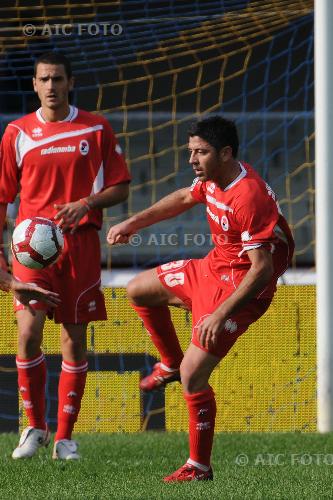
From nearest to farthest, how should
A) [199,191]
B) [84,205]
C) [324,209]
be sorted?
[199,191]
[84,205]
[324,209]

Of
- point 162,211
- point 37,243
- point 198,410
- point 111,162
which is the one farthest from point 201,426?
point 111,162

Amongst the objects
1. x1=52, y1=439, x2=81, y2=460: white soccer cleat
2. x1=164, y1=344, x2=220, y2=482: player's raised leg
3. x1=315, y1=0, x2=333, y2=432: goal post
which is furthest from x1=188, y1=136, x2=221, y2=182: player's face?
x1=315, y1=0, x2=333, y2=432: goal post

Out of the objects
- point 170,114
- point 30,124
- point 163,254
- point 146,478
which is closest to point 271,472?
point 146,478

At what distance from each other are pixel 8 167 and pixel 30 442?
141 centimetres

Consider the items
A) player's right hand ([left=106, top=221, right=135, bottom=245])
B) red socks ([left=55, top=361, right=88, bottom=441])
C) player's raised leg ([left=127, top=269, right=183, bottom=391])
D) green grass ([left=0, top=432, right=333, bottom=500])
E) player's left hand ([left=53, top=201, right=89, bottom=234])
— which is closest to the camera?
green grass ([left=0, top=432, right=333, bottom=500])

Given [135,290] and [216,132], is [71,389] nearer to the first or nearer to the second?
[135,290]

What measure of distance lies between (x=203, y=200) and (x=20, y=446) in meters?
1.60

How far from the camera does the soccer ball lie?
5781 millimetres

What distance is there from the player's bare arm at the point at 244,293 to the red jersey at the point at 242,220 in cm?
6

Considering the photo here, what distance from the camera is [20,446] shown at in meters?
6.15

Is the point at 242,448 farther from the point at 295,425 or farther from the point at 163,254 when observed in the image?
the point at 163,254

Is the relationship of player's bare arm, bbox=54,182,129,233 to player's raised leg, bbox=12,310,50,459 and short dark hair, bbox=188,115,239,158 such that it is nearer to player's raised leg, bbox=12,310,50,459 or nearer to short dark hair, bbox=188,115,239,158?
player's raised leg, bbox=12,310,50,459

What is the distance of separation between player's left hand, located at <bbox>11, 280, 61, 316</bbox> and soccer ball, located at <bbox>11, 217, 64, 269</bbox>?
6.0 inches

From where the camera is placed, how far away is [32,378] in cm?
625
